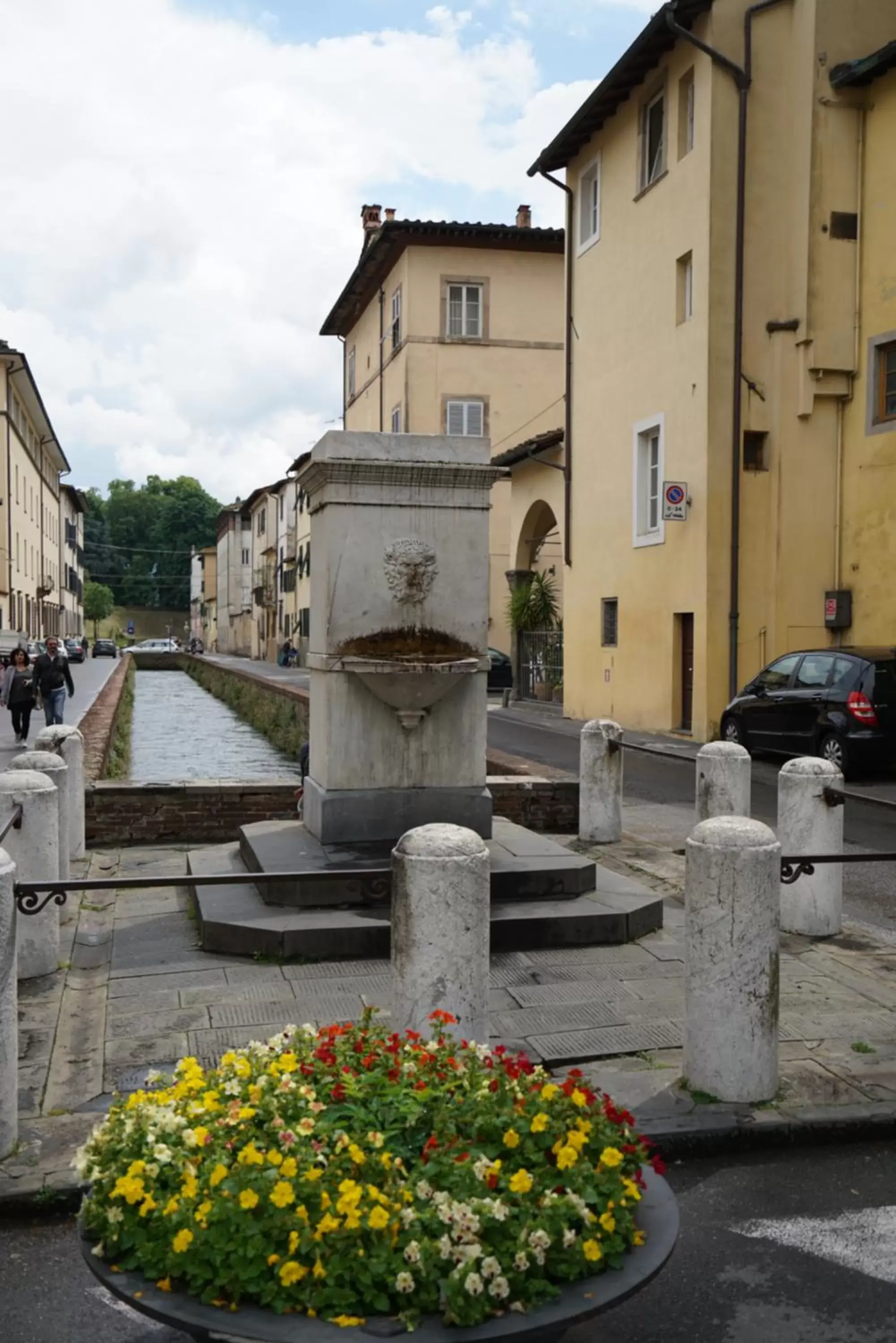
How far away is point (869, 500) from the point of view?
1759 cm

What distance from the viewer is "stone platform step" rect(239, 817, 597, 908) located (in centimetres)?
654

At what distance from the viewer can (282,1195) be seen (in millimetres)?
2326

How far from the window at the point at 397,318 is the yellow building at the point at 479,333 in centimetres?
6

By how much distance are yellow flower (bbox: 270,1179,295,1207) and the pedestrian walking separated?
54.6 ft

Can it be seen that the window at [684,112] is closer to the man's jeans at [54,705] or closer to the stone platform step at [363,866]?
the man's jeans at [54,705]

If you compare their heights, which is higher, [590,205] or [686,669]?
[590,205]

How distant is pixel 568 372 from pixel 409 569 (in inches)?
710

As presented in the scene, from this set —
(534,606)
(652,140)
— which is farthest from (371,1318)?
(534,606)

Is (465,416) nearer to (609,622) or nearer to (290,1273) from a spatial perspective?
(609,622)

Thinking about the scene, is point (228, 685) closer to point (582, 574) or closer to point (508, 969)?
point (582, 574)

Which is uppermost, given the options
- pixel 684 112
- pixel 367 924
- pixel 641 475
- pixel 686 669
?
pixel 684 112

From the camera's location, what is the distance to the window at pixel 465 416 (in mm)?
34656

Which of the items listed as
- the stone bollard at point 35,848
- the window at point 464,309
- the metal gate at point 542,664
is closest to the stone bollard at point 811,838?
the stone bollard at point 35,848

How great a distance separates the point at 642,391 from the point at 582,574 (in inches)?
168
